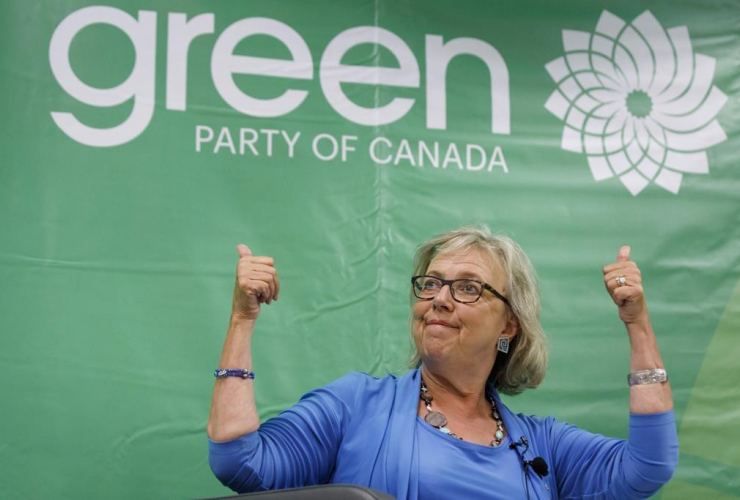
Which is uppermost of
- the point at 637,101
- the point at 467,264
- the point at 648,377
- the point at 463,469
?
the point at 637,101

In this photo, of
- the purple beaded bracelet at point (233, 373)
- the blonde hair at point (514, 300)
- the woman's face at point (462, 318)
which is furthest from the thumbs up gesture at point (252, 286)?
the blonde hair at point (514, 300)

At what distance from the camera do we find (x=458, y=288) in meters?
2.25

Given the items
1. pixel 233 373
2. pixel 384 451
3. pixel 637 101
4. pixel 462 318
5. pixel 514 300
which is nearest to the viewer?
pixel 233 373

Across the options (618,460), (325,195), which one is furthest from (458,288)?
(325,195)

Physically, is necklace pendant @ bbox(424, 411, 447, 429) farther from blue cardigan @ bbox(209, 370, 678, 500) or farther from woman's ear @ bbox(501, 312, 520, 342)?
woman's ear @ bbox(501, 312, 520, 342)

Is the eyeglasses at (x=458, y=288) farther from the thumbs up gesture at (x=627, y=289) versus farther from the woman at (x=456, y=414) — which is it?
the thumbs up gesture at (x=627, y=289)

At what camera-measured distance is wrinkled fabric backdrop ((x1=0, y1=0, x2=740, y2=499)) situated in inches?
103

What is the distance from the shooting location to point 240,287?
187cm

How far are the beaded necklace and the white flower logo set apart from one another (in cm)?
119

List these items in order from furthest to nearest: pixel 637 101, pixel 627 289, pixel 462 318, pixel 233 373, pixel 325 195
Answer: pixel 637 101 < pixel 325 195 < pixel 462 318 < pixel 627 289 < pixel 233 373

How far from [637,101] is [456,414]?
1578 millimetres

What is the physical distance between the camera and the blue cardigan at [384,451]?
1859 millimetres

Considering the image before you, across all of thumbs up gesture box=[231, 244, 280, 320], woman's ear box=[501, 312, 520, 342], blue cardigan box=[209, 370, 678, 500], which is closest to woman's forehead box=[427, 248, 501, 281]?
woman's ear box=[501, 312, 520, 342]

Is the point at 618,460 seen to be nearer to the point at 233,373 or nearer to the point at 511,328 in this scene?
the point at 511,328
